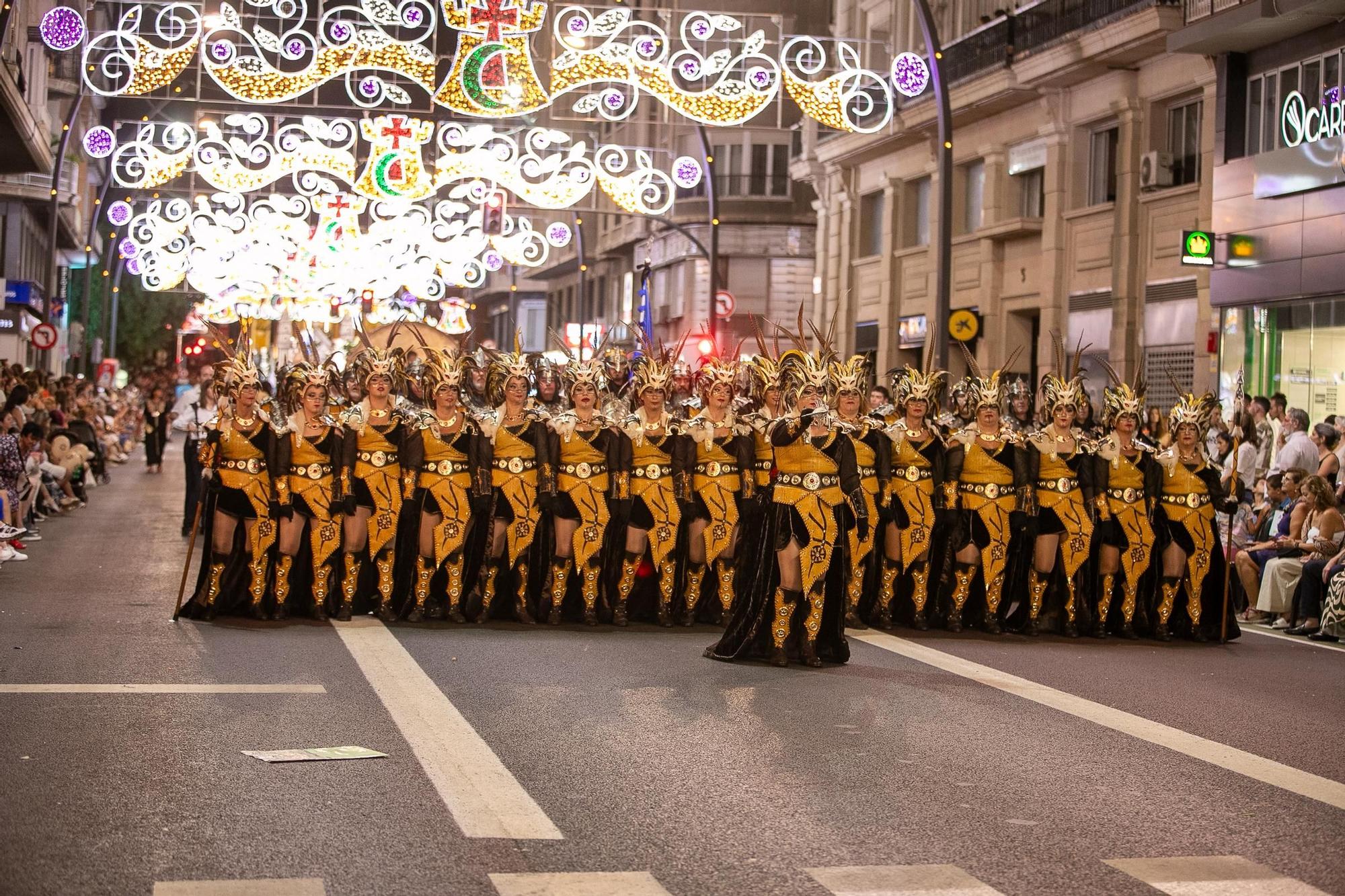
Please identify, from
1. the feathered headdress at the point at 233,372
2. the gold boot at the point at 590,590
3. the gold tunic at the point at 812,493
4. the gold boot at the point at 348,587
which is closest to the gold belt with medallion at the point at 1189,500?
the gold tunic at the point at 812,493

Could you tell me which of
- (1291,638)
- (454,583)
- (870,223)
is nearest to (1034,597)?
(1291,638)

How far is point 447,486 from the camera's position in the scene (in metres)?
13.4

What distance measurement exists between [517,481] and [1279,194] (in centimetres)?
1400

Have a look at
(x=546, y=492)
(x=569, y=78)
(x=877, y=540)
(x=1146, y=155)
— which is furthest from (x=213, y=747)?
(x=1146, y=155)

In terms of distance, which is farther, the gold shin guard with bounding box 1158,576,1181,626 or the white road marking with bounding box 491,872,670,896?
the gold shin guard with bounding box 1158,576,1181,626

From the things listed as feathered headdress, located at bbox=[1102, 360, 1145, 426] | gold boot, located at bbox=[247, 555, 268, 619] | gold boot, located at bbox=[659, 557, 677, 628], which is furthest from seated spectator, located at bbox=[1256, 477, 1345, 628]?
gold boot, located at bbox=[247, 555, 268, 619]

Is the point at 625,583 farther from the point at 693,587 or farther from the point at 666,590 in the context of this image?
the point at 693,587

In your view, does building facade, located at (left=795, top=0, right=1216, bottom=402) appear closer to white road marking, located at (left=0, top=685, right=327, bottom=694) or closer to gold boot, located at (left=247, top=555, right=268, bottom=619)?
gold boot, located at (left=247, top=555, right=268, bottom=619)

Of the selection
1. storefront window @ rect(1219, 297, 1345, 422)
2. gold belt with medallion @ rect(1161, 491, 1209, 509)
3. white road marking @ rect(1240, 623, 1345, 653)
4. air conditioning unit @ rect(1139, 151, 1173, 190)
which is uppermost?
air conditioning unit @ rect(1139, 151, 1173, 190)

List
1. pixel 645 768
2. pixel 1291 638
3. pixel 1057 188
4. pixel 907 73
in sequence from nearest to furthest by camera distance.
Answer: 1. pixel 645 768
2. pixel 1291 638
3. pixel 907 73
4. pixel 1057 188

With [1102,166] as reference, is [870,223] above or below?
above

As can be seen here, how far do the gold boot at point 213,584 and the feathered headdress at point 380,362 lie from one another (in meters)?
1.67

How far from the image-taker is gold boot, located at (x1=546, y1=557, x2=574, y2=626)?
1343 cm

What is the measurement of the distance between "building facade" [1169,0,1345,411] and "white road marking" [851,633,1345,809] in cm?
1260
